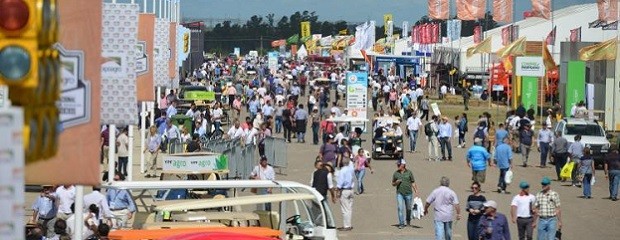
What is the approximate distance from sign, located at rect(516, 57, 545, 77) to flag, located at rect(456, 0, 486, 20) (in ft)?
59.9

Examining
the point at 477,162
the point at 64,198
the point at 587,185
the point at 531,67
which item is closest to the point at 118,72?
the point at 64,198

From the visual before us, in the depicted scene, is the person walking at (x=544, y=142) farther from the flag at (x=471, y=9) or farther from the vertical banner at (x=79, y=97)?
the flag at (x=471, y=9)

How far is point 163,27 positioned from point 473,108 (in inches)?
1489

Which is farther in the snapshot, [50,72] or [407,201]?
[407,201]

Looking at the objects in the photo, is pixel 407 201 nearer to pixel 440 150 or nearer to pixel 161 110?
pixel 440 150

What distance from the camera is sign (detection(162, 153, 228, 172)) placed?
929 inches

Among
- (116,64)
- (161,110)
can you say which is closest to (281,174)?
(161,110)

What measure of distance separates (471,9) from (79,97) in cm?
6542

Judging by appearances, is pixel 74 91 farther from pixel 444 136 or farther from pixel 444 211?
pixel 444 136

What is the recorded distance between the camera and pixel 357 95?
1892 inches

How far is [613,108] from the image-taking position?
1992 inches

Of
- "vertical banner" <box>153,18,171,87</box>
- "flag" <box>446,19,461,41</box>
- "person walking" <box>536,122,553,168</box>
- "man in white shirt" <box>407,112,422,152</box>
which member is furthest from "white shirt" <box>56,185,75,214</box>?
"flag" <box>446,19,461,41</box>

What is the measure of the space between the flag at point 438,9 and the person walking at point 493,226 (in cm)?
6388

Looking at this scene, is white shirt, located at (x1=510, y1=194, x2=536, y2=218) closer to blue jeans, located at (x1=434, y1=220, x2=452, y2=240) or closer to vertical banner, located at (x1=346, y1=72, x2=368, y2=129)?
blue jeans, located at (x1=434, y1=220, x2=452, y2=240)
